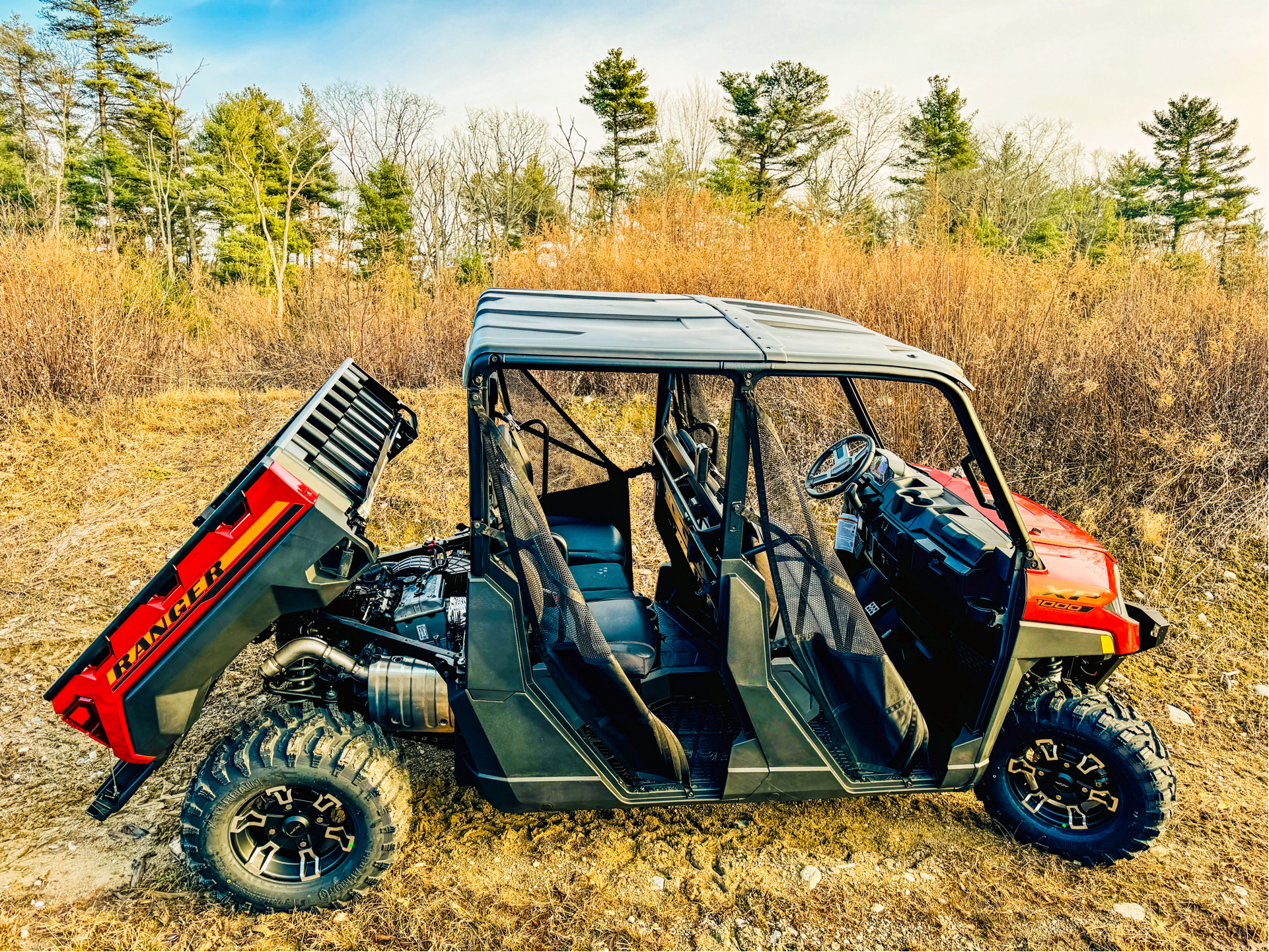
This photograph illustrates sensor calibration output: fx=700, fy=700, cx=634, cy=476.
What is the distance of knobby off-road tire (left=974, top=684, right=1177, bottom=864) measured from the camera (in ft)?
8.46

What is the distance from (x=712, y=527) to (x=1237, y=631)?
4.38 meters

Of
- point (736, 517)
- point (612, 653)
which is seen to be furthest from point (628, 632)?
point (736, 517)

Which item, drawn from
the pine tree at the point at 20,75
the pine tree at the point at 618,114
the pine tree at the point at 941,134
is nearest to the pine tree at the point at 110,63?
the pine tree at the point at 20,75

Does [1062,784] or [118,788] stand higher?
[118,788]

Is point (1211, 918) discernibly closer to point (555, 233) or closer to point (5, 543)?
point (5, 543)

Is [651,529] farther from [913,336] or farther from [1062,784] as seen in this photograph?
[1062,784]

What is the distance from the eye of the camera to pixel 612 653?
7.57 ft

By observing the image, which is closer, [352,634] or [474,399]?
[474,399]

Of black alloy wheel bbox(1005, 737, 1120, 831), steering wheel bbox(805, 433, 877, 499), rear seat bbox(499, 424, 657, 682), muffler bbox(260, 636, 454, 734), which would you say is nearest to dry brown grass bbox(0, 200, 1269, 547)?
steering wheel bbox(805, 433, 877, 499)

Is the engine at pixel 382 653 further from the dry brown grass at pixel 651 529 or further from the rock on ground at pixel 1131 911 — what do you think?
the rock on ground at pixel 1131 911

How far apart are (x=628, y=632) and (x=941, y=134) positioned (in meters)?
27.8

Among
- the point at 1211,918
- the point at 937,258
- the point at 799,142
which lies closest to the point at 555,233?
the point at 937,258

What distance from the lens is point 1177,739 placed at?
3680 mm

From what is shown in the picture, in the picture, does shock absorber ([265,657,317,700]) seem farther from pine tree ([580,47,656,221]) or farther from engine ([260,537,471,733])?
pine tree ([580,47,656,221])
